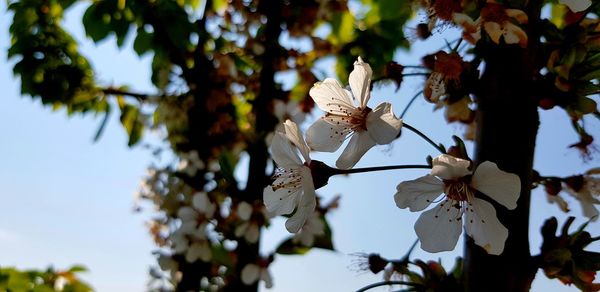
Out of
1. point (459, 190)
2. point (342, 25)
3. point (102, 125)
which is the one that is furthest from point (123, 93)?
point (459, 190)

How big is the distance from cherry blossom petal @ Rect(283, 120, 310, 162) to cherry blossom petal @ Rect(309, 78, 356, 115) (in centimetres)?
5

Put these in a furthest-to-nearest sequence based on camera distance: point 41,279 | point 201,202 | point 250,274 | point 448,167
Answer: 1. point 201,202
2. point 250,274
3. point 41,279
4. point 448,167

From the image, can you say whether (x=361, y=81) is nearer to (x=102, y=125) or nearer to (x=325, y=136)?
(x=325, y=136)

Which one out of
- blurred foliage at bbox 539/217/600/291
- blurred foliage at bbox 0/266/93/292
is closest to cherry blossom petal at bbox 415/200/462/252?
blurred foliage at bbox 539/217/600/291

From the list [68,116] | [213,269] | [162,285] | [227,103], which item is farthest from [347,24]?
[68,116]

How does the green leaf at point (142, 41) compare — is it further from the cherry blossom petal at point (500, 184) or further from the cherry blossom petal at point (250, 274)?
the cherry blossom petal at point (500, 184)

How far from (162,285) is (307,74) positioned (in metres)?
0.80

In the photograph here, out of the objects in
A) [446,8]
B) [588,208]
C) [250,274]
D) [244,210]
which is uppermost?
[244,210]

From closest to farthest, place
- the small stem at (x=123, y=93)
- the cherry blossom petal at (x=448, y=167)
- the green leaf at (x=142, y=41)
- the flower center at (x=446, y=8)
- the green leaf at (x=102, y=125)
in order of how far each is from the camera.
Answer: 1. the cherry blossom petal at (x=448, y=167)
2. the flower center at (x=446, y=8)
3. the green leaf at (x=142, y=41)
4. the green leaf at (x=102, y=125)
5. the small stem at (x=123, y=93)

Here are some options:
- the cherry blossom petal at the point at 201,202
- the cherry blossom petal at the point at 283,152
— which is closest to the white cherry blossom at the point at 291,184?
the cherry blossom petal at the point at 283,152

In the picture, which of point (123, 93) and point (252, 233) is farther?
point (123, 93)

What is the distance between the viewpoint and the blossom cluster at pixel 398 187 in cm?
44

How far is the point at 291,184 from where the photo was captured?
0.52 m

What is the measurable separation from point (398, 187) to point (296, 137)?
9 centimetres
